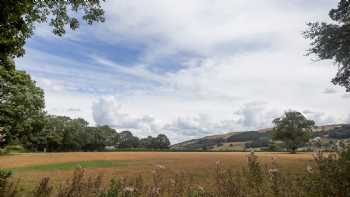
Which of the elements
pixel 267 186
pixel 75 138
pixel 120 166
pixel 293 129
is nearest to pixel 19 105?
pixel 120 166

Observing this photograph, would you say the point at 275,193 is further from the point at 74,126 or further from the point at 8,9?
the point at 74,126

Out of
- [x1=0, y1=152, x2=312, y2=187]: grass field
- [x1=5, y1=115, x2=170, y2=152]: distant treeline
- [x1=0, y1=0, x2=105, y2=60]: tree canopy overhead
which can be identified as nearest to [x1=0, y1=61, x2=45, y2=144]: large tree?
[x1=0, y1=152, x2=312, y2=187]: grass field

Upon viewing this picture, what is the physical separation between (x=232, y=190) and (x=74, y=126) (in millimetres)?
128166

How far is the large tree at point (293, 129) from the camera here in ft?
330

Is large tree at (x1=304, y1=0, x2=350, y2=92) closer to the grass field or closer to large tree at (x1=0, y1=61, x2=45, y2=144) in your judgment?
the grass field

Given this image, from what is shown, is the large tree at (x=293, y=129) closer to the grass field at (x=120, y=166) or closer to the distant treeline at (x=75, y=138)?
the grass field at (x=120, y=166)

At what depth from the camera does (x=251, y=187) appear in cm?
667

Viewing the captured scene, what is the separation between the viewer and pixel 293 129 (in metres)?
101

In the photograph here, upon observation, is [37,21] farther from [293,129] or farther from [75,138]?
[75,138]

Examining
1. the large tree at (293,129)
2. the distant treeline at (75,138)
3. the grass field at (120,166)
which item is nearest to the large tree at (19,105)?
the grass field at (120,166)

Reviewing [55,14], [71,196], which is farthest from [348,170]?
[55,14]

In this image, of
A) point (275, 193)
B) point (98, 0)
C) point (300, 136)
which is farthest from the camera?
point (300, 136)

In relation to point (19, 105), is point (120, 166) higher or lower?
lower

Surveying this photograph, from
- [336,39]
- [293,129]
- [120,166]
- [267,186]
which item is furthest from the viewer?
[293,129]
